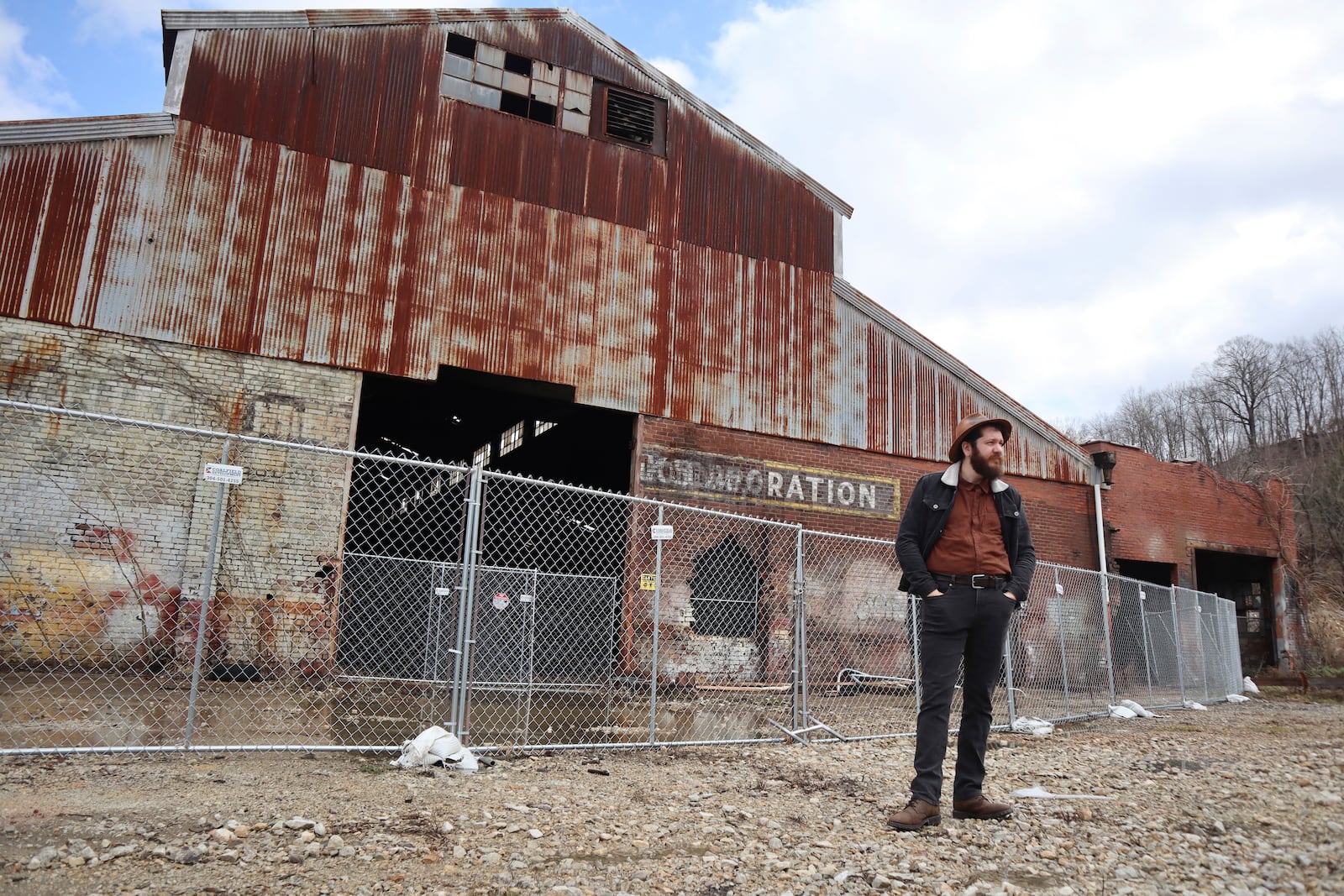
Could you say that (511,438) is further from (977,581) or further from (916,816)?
(916,816)

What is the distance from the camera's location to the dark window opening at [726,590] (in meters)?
14.8

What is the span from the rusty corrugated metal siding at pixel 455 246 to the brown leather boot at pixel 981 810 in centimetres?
1079

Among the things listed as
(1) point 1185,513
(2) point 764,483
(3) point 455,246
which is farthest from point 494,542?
(1) point 1185,513

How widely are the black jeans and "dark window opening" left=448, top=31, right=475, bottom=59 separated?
13.4 metres

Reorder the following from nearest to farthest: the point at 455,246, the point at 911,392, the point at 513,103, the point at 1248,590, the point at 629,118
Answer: the point at 455,246 → the point at 513,103 → the point at 629,118 → the point at 911,392 → the point at 1248,590

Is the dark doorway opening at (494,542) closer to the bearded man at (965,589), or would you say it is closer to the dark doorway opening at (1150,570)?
the bearded man at (965,589)

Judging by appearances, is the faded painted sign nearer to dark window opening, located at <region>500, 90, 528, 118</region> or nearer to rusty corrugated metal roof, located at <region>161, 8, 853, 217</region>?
rusty corrugated metal roof, located at <region>161, 8, 853, 217</region>

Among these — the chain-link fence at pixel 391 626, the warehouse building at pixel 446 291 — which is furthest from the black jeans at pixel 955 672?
the warehouse building at pixel 446 291

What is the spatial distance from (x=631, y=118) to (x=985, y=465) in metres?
13.1

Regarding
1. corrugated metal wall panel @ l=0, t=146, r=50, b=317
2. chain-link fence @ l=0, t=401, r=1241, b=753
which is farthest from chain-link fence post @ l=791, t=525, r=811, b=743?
corrugated metal wall panel @ l=0, t=146, r=50, b=317

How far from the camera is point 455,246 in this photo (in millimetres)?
13812

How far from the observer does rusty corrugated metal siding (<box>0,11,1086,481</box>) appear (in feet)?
39.4

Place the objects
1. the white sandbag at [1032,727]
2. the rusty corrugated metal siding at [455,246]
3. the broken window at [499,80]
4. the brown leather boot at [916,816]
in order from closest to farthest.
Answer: the brown leather boot at [916,816] → the white sandbag at [1032,727] → the rusty corrugated metal siding at [455,246] → the broken window at [499,80]

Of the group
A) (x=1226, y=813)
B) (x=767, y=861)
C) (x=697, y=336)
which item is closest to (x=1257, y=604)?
(x=697, y=336)
